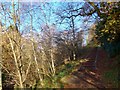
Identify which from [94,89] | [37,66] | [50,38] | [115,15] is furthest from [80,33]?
[115,15]

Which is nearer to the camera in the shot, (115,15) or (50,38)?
(115,15)

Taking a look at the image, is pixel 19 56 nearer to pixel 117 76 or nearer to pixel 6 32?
pixel 6 32

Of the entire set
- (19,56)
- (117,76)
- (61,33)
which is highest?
(61,33)

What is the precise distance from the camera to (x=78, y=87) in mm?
10414

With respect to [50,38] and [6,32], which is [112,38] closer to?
[6,32]

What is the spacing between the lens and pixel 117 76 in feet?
29.7

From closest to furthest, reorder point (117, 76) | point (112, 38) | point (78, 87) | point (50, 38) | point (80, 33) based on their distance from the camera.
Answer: point (112, 38) → point (117, 76) → point (78, 87) → point (50, 38) → point (80, 33)

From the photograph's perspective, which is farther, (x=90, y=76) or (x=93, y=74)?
(x=93, y=74)

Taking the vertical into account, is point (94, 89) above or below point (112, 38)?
below

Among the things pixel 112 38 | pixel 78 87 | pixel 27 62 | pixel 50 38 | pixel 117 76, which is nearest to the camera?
pixel 112 38

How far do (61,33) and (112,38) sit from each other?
854 centimetres

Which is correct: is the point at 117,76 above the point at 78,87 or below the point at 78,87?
above

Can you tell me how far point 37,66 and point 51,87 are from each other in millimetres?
4347

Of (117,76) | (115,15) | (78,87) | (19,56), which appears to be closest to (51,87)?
(78,87)
